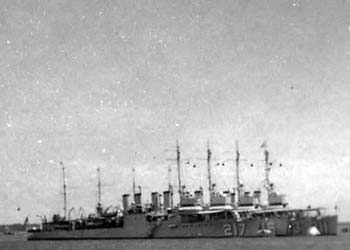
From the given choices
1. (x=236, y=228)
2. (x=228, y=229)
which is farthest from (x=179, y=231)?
(x=236, y=228)

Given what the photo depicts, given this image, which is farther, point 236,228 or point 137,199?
point 137,199

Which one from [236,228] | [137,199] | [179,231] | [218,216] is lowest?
[179,231]

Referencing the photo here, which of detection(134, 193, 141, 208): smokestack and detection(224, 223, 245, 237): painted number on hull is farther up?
detection(134, 193, 141, 208): smokestack

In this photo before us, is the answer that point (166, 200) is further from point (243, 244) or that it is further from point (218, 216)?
point (243, 244)

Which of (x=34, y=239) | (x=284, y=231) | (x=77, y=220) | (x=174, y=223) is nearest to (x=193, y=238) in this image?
(x=174, y=223)

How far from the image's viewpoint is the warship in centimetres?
8075

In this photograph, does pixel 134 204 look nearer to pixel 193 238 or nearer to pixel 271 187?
pixel 193 238

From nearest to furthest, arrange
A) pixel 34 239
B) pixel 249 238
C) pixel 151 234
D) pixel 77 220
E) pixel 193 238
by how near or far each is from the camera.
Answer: pixel 249 238
pixel 193 238
pixel 151 234
pixel 77 220
pixel 34 239

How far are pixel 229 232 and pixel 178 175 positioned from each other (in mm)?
11259

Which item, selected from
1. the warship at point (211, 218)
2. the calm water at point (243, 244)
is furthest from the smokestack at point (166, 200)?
the calm water at point (243, 244)

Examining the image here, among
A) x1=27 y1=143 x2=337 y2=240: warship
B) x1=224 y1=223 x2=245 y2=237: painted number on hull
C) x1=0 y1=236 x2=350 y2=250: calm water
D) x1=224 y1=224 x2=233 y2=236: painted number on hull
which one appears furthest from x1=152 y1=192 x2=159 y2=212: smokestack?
x1=0 y1=236 x2=350 y2=250: calm water

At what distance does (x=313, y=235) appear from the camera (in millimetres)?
81312

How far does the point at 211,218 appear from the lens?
83.4m

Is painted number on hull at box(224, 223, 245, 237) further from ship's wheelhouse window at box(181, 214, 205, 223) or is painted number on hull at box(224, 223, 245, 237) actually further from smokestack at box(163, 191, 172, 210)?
smokestack at box(163, 191, 172, 210)
